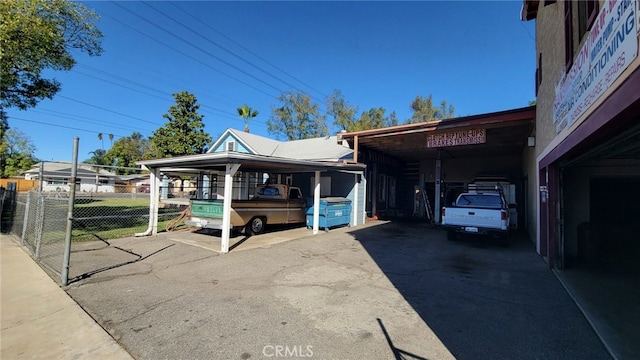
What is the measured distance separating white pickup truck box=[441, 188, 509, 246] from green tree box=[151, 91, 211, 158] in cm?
1861

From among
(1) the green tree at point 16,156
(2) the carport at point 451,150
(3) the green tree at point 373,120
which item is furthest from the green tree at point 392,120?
(1) the green tree at point 16,156

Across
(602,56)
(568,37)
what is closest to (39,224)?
(602,56)

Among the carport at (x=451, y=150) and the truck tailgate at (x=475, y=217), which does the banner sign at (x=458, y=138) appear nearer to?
the carport at (x=451, y=150)

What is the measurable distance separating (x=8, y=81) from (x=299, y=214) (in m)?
10.4

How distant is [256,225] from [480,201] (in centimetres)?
815

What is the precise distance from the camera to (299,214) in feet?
42.5

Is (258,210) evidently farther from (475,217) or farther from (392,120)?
(392,120)

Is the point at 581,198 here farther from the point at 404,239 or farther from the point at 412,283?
the point at 412,283

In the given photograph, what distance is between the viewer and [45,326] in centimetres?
395

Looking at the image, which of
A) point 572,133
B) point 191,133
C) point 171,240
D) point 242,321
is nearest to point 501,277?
point 572,133

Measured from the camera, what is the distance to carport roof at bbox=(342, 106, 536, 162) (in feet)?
34.8

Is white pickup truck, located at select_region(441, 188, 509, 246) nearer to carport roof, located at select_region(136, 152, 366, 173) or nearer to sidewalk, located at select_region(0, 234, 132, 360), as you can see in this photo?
carport roof, located at select_region(136, 152, 366, 173)

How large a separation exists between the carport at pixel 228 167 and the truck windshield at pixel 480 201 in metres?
4.69

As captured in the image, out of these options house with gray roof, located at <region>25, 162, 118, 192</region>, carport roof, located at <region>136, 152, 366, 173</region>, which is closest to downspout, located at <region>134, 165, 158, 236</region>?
carport roof, located at <region>136, 152, 366, 173</region>
